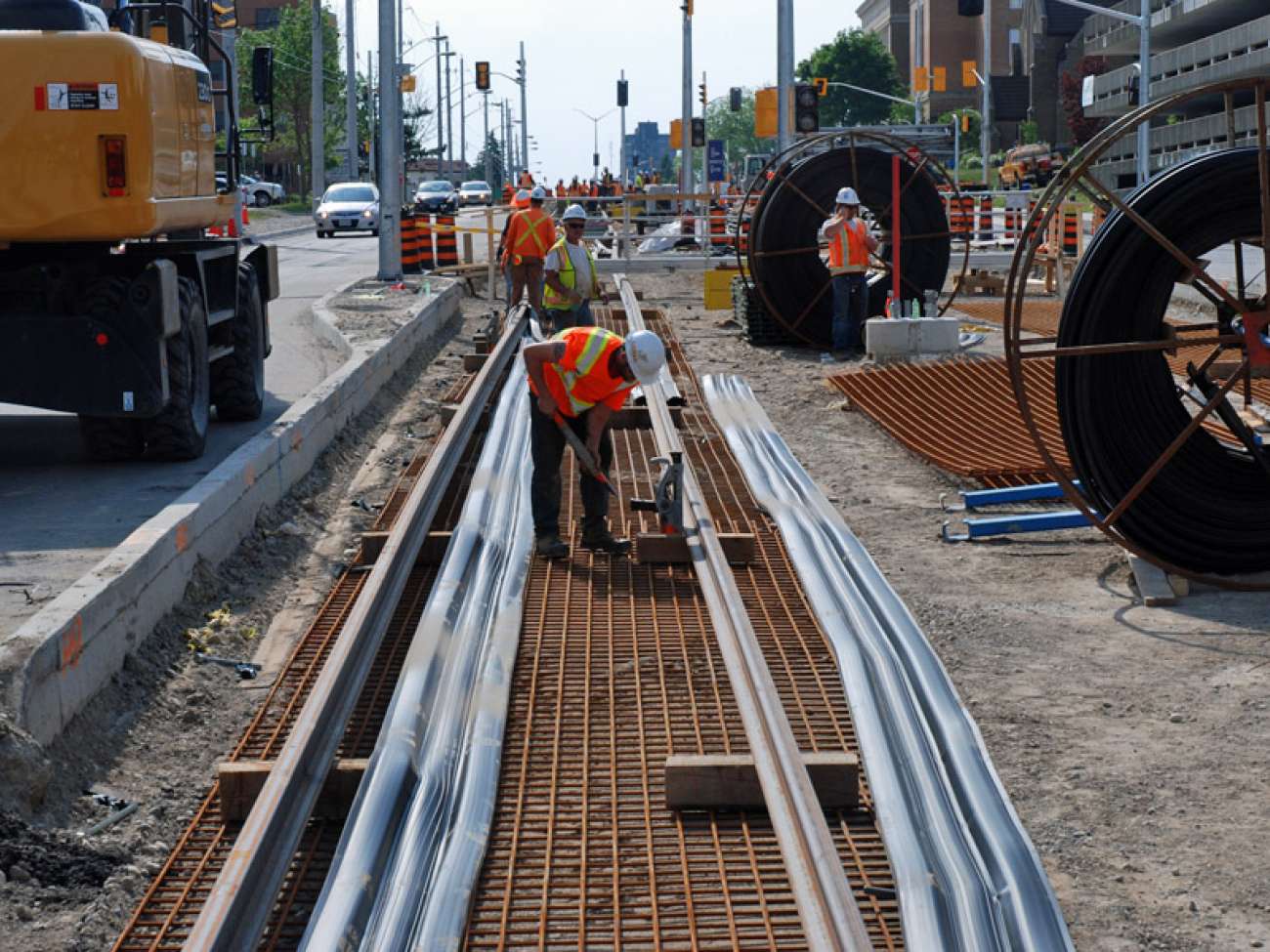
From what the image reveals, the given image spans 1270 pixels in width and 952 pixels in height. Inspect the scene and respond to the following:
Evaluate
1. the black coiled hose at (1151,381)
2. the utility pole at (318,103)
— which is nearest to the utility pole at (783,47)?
the utility pole at (318,103)

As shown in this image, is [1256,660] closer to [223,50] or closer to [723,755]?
[723,755]

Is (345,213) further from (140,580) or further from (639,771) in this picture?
(639,771)

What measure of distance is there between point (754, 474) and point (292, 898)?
6947 mm

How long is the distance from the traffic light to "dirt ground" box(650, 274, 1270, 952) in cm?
1884

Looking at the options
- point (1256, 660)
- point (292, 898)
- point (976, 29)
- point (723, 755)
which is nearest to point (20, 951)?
point (292, 898)

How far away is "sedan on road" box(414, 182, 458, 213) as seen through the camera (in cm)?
6380

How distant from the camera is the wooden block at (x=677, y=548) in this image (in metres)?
9.15

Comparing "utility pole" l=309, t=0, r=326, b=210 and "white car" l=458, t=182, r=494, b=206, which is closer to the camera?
"utility pole" l=309, t=0, r=326, b=210

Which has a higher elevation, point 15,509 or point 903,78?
point 903,78

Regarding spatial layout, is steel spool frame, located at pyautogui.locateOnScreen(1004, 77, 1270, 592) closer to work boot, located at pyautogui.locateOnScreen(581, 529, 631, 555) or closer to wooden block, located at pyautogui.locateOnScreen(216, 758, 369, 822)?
work boot, located at pyautogui.locateOnScreen(581, 529, 631, 555)

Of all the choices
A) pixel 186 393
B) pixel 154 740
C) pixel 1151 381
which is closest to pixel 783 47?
pixel 186 393

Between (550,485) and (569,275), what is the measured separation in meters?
6.75

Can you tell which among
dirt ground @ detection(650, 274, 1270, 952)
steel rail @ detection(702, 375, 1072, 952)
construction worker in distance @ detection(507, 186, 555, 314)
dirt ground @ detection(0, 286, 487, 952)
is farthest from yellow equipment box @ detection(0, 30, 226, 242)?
construction worker in distance @ detection(507, 186, 555, 314)

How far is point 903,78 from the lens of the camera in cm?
12888
